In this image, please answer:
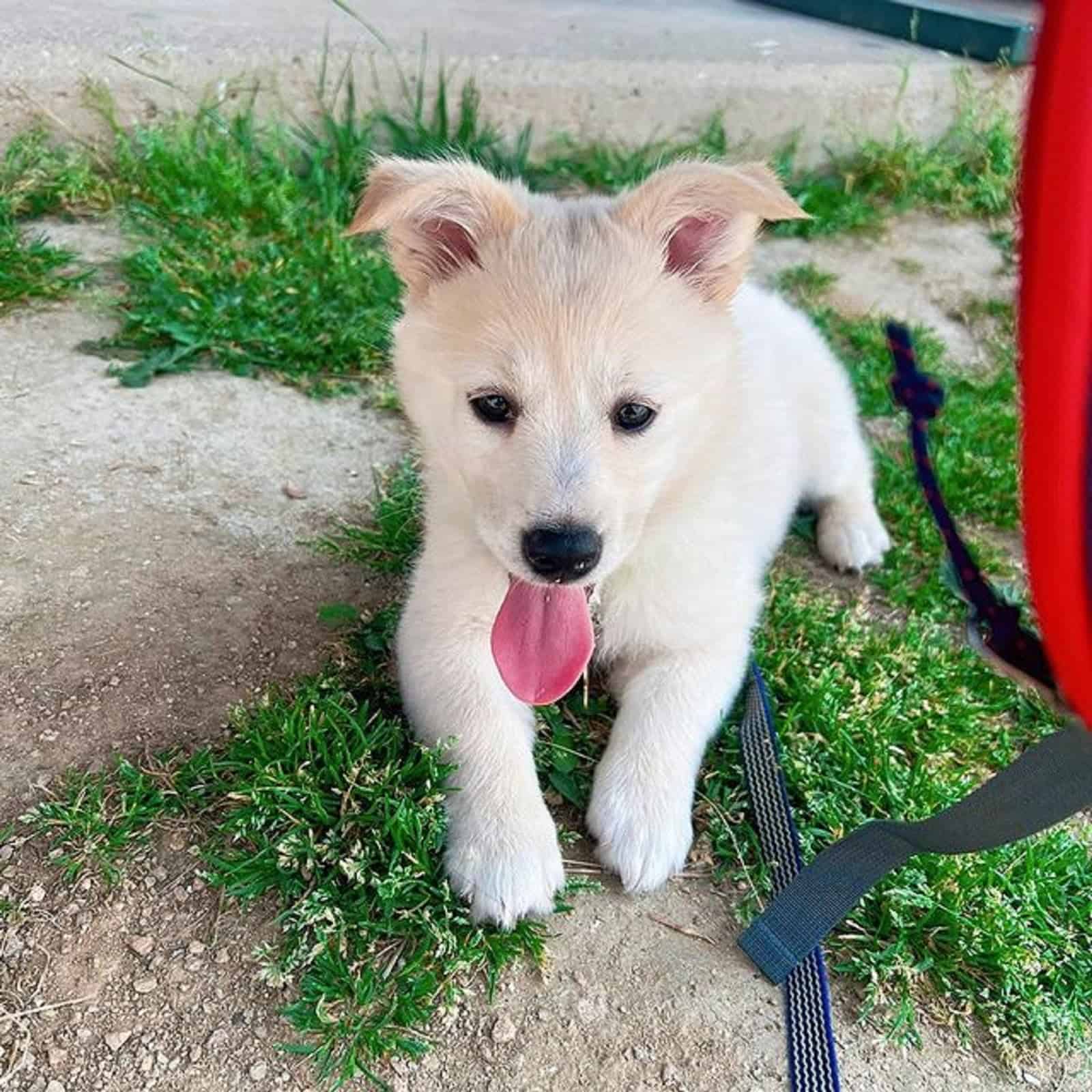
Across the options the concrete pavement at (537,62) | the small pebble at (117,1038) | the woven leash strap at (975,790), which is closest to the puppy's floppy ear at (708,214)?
the woven leash strap at (975,790)

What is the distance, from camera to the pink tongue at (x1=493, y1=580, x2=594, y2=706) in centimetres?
238

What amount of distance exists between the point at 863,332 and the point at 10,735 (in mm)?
3453

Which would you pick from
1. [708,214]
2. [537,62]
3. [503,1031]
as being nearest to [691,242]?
[708,214]

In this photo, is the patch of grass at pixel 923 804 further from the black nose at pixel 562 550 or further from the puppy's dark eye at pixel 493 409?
the puppy's dark eye at pixel 493 409

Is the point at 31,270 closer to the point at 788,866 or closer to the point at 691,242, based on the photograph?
the point at 691,242

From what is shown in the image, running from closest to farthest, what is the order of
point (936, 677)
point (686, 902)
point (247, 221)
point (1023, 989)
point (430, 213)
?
point (1023, 989)
point (686, 902)
point (430, 213)
point (936, 677)
point (247, 221)

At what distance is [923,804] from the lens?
2.49 meters

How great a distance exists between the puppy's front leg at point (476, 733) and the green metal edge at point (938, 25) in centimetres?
482

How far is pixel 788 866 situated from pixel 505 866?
596 mm

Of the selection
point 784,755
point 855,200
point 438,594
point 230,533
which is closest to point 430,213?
point 438,594

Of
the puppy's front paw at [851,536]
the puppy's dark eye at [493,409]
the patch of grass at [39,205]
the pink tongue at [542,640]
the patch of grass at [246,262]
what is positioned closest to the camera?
the puppy's dark eye at [493,409]

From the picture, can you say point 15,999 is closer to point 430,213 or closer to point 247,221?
point 430,213

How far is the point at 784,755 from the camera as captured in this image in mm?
2596

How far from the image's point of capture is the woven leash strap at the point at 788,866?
6.20 ft
